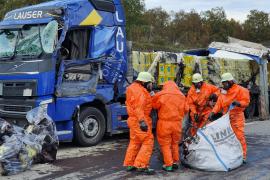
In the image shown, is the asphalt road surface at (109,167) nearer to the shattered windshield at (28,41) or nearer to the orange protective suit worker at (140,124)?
the orange protective suit worker at (140,124)

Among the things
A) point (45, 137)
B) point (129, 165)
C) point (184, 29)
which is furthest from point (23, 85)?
point (184, 29)

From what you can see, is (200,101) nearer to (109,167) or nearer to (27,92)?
(109,167)

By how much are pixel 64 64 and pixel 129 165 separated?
9.03 feet

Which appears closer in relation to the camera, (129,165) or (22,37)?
(129,165)

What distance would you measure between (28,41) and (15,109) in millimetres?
1333

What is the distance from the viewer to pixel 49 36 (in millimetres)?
8516

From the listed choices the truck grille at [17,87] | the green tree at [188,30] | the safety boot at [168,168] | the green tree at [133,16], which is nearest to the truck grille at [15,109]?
the truck grille at [17,87]

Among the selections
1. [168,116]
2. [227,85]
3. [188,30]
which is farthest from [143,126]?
[188,30]

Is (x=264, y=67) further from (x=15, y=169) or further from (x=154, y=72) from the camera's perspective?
(x=15, y=169)

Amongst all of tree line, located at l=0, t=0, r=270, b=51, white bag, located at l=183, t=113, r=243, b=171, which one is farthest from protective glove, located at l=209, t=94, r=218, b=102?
tree line, located at l=0, t=0, r=270, b=51

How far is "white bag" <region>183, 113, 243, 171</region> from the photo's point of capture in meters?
6.71

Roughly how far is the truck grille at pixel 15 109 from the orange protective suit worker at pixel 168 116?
278 cm

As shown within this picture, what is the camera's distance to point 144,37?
3819cm

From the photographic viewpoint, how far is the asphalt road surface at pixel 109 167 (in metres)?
6.49
